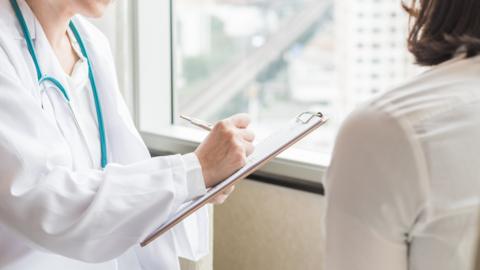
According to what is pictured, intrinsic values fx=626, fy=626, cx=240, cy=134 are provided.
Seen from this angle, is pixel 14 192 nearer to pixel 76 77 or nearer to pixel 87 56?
pixel 76 77

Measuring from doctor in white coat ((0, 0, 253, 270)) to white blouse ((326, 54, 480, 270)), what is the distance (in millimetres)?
474

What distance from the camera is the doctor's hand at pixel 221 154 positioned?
1.21 m

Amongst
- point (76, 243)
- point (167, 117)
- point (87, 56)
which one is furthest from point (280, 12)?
point (76, 243)

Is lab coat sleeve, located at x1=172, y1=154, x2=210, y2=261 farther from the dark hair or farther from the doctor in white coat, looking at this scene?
the dark hair

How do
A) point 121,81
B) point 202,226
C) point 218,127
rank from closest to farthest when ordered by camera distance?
point 218,127 → point 202,226 → point 121,81

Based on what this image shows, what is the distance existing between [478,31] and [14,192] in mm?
783

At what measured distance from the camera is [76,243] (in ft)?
3.69

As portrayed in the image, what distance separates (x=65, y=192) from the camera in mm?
1110

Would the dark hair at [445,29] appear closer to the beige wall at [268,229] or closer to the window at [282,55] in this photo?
the beige wall at [268,229]

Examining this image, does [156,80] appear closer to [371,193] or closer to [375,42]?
[375,42]

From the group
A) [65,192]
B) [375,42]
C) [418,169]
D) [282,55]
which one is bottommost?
[282,55]

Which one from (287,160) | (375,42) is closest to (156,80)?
(287,160)

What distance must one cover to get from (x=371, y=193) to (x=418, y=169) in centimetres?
6

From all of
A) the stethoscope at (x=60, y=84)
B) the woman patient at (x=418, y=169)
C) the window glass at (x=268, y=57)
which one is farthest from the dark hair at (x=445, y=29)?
the window glass at (x=268, y=57)
